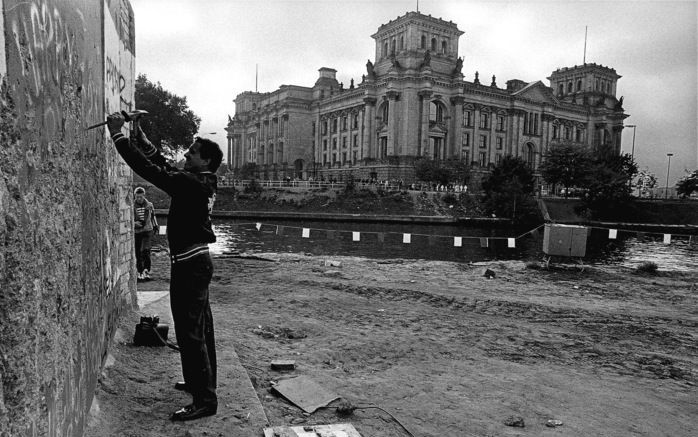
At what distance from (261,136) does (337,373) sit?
8711 centimetres

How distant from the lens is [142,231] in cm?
973

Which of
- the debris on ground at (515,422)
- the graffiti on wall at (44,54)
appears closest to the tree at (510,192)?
the debris on ground at (515,422)

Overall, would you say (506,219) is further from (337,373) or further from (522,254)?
(337,373)

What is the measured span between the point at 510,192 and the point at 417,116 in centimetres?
2420

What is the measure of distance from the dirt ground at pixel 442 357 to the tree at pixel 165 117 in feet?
167

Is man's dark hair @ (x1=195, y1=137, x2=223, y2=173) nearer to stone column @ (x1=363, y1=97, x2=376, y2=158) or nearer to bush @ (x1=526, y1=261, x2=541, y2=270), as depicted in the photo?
bush @ (x1=526, y1=261, x2=541, y2=270)

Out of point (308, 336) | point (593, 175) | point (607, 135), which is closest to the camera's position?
point (308, 336)

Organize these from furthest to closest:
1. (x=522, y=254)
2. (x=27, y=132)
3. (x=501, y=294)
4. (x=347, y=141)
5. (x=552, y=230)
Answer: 1. (x=347, y=141)
2. (x=522, y=254)
3. (x=552, y=230)
4. (x=501, y=294)
5. (x=27, y=132)

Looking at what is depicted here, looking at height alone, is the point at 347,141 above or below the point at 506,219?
above

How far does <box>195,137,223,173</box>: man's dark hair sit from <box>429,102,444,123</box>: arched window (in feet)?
207

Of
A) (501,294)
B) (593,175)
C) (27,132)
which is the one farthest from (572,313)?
(593,175)

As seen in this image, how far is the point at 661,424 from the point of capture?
4406 millimetres

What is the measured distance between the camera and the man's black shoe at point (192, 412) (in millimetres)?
3427

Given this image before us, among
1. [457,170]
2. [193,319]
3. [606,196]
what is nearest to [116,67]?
[193,319]
